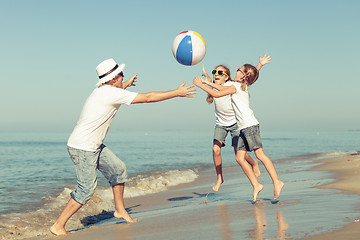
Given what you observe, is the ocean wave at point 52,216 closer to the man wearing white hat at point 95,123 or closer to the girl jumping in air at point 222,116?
the man wearing white hat at point 95,123

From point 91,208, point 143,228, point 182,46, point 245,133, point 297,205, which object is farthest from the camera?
point 91,208

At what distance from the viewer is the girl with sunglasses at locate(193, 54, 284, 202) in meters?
5.81

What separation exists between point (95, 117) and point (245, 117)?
7.60ft

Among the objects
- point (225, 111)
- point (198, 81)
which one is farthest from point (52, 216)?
Answer: point (198, 81)

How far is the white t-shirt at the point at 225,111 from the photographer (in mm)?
7180

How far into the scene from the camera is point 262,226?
3982 millimetres

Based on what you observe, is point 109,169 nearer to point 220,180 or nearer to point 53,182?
point 220,180

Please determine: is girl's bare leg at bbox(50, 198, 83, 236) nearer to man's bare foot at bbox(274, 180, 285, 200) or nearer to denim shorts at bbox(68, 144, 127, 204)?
denim shorts at bbox(68, 144, 127, 204)

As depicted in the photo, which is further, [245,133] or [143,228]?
[245,133]

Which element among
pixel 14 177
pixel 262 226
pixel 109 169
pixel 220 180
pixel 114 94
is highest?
pixel 114 94

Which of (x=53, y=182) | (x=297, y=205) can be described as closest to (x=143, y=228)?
(x=297, y=205)

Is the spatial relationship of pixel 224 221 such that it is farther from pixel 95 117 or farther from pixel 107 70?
pixel 107 70

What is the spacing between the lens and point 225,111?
23.7 ft

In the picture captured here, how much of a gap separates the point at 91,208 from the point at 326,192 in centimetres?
444
